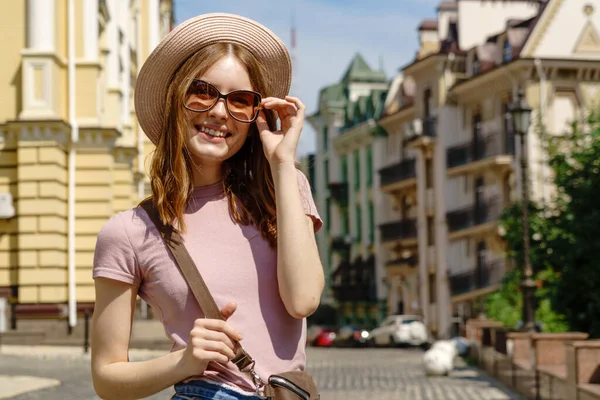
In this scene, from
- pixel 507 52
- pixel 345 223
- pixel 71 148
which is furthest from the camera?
pixel 345 223

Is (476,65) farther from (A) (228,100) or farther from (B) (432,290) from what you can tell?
(A) (228,100)

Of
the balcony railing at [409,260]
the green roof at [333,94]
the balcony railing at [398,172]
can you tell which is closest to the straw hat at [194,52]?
the balcony railing at [409,260]

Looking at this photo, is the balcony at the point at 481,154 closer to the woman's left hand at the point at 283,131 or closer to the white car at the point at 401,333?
the white car at the point at 401,333

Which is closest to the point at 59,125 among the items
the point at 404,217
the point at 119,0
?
the point at 119,0

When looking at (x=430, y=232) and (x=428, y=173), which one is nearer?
(x=430, y=232)

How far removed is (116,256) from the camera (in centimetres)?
301

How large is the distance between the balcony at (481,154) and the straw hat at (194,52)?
4910 centimetres

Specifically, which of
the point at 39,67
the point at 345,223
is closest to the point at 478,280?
the point at 345,223

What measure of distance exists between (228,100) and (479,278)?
51.5 meters

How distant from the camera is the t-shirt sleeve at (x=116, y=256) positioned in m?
2.99

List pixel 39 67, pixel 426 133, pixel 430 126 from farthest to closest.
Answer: pixel 426 133, pixel 430 126, pixel 39 67

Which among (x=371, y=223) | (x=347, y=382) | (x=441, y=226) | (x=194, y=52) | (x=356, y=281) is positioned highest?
(x=371, y=223)

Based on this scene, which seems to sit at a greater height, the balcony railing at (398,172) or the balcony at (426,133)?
the balcony at (426,133)

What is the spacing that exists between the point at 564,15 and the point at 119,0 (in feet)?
80.7
